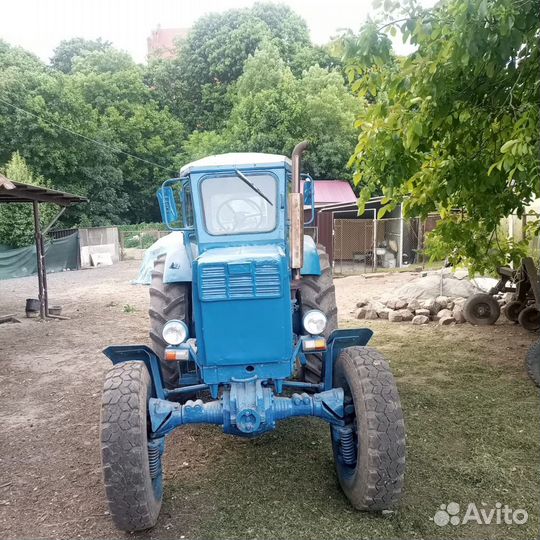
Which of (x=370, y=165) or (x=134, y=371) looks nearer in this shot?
(x=134, y=371)

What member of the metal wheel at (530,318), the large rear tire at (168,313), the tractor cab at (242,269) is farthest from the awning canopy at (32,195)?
the metal wheel at (530,318)

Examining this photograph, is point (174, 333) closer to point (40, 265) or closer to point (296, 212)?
point (296, 212)

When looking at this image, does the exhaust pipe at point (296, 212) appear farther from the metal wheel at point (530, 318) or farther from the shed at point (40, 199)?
the shed at point (40, 199)

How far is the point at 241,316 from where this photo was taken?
383 centimetres

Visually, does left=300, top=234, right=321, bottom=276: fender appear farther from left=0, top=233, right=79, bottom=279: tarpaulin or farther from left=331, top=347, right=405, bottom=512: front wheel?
left=0, top=233, right=79, bottom=279: tarpaulin

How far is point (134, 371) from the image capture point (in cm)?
374

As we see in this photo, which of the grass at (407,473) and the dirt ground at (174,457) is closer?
the grass at (407,473)

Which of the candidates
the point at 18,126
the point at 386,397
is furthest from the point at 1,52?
the point at 386,397

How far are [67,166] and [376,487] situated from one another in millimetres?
27269

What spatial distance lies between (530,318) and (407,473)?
535cm

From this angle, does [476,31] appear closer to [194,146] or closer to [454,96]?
[454,96]

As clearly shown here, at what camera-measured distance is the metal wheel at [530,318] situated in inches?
333

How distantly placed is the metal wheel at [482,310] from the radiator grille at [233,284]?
6.06 m

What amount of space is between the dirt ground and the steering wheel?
1.83m
